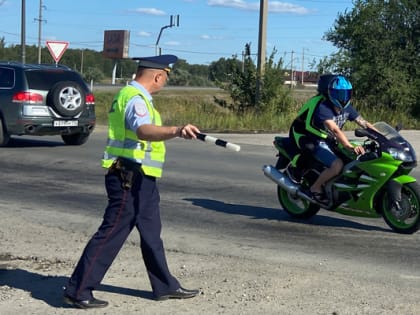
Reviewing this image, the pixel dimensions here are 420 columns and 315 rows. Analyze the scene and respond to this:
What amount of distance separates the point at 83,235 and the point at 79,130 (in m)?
8.80

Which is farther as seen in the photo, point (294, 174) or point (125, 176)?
point (294, 174)

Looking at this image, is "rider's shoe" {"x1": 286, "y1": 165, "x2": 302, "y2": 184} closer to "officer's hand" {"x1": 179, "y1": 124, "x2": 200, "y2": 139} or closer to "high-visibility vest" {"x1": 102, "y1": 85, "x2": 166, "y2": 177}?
"high-visibility vest" {"x1": 102, "y1": 85, "x2": 166, "y2": 177}

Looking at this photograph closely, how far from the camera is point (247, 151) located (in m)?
16.7

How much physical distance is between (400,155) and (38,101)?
9733mm

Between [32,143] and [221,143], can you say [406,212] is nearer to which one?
[221,143]

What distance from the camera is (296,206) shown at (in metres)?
8.97

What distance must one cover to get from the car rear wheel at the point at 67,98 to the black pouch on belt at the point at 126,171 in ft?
35.5

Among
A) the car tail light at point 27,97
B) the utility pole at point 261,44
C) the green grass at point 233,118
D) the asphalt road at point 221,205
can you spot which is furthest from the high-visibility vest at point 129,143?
the utility pole at point 261,44

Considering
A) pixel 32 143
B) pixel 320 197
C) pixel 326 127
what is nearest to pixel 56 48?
pixel 32 143

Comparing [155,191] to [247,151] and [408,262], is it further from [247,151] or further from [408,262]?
[247,151]

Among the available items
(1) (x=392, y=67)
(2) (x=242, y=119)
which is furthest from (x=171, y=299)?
(1) (x=392, y=67)

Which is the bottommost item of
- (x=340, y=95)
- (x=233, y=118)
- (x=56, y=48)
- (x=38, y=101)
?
(x=233, y=118)

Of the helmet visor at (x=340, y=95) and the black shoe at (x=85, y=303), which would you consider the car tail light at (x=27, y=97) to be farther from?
the black shoe at (x=85, y=303)

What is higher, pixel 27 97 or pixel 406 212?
pixel 27 97
